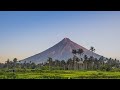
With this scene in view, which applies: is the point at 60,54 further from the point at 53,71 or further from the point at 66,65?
the point at 53,71

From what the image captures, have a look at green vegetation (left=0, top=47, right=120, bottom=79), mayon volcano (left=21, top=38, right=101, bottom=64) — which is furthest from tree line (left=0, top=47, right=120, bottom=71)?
mayon volcano (left=21, top=38, right=101, bottom=64)

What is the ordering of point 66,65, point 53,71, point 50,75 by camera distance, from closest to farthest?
point 50,75 → point 53,71 → point 66,65

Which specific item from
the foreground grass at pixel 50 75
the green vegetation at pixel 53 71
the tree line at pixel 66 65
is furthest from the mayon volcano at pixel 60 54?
the foreground grass at pixel 50 75

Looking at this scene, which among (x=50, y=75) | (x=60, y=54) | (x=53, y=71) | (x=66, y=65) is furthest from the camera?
(x=60, y=54)

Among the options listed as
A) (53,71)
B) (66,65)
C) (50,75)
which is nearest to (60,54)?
(66,65)

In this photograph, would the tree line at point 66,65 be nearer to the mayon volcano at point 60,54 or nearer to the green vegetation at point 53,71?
the green vegetation at point 53,71

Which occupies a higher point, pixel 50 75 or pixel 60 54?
pixel 60 54
